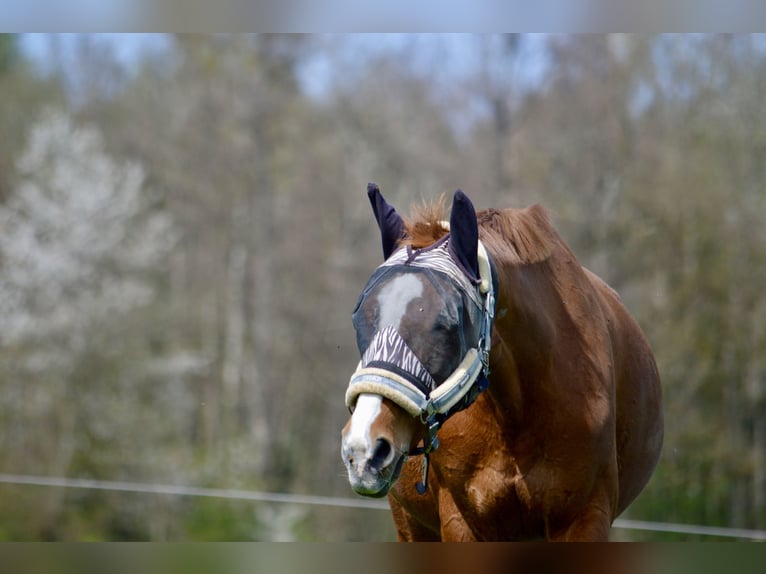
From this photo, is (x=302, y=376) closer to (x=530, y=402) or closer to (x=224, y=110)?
(x=224, y=110)

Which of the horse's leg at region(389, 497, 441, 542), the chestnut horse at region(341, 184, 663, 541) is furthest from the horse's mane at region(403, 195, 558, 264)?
the horse's leg at region(389, 497, 441, 542)

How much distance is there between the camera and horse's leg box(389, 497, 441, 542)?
14.2 ft

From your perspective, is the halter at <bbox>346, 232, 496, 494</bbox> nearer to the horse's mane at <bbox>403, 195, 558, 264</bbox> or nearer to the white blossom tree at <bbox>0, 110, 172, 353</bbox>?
the horse's mane at <bbox>403, 195, 558, 264</bbox>

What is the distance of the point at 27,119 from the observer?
22578 mm

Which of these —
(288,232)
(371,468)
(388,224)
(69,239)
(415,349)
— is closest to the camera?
(371,468)

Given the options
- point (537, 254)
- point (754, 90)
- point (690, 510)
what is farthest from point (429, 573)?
point (754, 90)

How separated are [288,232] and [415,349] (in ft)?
68.6

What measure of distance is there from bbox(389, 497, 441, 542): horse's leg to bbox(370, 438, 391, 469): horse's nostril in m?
1.70

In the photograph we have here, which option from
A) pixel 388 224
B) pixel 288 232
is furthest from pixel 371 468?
pixel 288 232

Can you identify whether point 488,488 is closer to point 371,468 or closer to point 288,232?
point 371,468

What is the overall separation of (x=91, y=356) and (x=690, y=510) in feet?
40.7

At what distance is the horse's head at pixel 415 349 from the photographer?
262cm

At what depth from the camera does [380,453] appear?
8.58 feet

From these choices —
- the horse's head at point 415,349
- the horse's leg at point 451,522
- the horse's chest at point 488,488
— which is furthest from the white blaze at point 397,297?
the horse's leg at point 451,522
